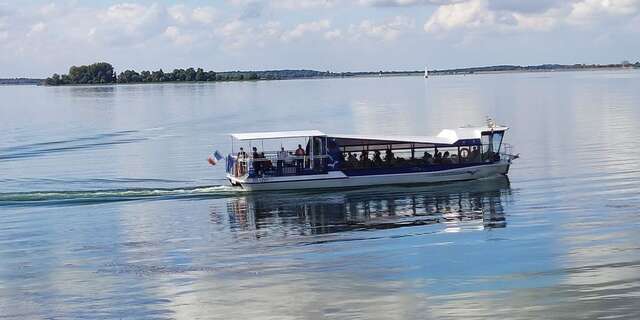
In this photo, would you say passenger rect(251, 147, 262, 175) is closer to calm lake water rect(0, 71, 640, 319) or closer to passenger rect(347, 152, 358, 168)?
calm lake water rect(0, 71, 640, 319)

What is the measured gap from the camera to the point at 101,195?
49.4 metres

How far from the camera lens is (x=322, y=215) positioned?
43594mm

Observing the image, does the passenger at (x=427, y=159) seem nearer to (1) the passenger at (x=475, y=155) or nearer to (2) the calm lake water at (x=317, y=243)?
(2) the calm lake water at (x=317, y=243)

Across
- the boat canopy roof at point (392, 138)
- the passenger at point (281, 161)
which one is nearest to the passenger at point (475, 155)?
the boat canopy roof at point (392, 138)

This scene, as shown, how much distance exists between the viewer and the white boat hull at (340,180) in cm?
5050

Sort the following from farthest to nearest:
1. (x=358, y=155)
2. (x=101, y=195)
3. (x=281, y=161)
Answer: (x=358, y=155), (x=281, y=161), (x=101, y=195)

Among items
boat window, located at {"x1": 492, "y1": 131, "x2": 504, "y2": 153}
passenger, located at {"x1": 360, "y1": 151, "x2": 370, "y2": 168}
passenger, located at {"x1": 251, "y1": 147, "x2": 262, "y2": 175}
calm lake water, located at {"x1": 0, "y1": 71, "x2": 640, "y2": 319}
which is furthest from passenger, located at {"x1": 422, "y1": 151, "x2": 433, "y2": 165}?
passenger, located at {"x1": 251, "y1": 147, "x2": 262, "y2": 175}

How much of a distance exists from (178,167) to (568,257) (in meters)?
36.3

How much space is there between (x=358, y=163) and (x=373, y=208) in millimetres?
7189

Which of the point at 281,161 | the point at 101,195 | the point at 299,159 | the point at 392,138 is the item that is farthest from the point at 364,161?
the point at 101,195

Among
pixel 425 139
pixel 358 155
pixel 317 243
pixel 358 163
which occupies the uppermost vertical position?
pixel 425 139

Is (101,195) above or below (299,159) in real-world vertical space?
below

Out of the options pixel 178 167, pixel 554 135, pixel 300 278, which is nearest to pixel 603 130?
pixel 554 135

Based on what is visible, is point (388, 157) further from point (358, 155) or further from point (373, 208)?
point (373, 208)
